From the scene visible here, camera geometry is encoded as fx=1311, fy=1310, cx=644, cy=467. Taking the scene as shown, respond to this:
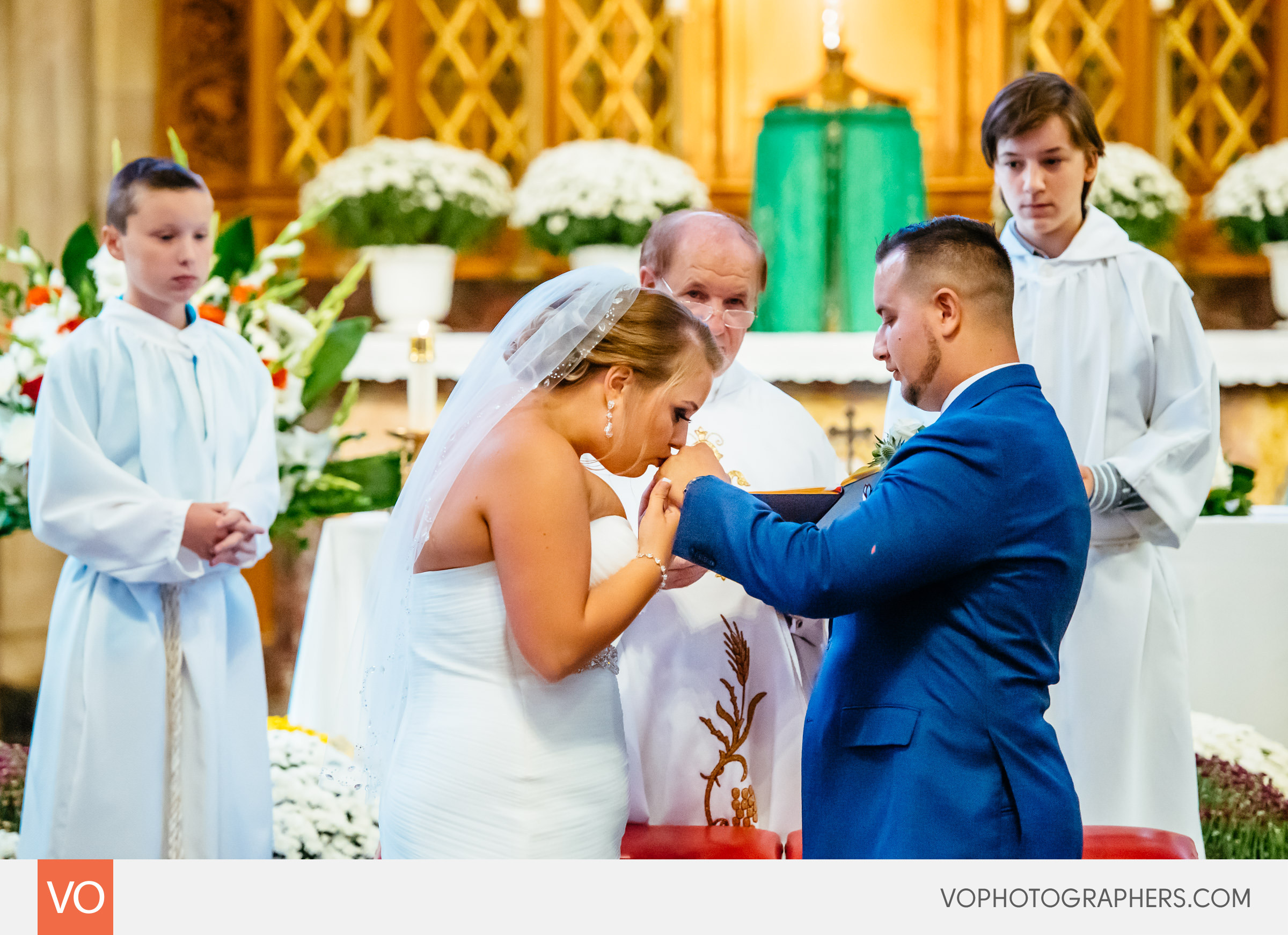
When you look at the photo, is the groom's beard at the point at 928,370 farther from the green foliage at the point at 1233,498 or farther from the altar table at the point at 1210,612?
the green foliage at the point at 1233,498

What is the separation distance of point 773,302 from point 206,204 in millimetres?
2563

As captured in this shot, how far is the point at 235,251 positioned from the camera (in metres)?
4.34

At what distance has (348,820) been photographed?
3861 millimetres

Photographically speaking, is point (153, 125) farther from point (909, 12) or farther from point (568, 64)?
point (909, 12)

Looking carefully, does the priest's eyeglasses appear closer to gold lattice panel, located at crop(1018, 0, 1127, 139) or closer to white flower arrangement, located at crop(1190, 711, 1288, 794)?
white flower arrangement, located at crop(1190, 711, 1288, 794)

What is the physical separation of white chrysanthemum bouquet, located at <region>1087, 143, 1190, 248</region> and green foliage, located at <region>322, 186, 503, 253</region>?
2.60m

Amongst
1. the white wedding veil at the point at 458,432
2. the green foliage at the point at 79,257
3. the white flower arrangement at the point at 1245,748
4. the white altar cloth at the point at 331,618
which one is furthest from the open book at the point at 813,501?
the green foliage at the point at 79,257

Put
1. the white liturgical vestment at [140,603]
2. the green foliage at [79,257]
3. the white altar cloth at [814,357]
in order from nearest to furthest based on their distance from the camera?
the white liturgical vestment at [140,603]
the green foliage at [79,257]
the white altar cloth at [814,357]

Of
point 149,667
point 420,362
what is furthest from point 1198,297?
point 149,667

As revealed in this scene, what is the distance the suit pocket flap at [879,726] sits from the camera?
82.4 inches

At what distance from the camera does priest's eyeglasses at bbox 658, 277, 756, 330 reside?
288 centimetres

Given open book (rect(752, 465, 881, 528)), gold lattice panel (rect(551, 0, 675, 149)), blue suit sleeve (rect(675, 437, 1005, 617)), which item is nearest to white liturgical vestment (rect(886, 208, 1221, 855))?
open book (rect(752, 465, 881, 528))

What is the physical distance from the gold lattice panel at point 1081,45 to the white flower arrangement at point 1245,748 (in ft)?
9.98

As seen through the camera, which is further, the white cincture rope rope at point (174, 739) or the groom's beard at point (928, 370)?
the white cincture rope rope at point (174, 739)
